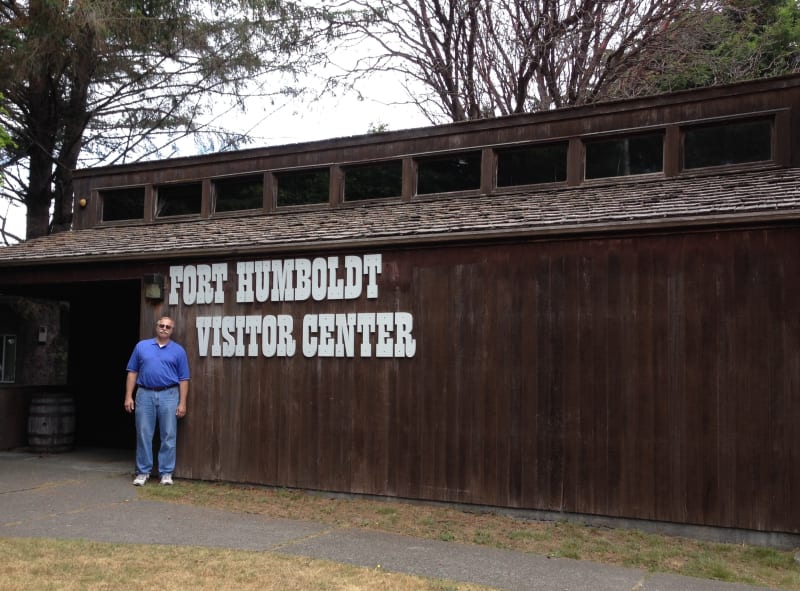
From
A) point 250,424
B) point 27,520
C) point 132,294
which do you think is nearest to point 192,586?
point 27,520

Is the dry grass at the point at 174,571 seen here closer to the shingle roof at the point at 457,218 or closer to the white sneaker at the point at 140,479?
the white sneaker at the point at 140,479

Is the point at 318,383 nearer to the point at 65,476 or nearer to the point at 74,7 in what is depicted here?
the point at 65,476

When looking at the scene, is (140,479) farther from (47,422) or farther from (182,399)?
(47,422)

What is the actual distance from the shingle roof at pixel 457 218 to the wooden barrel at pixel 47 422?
2.25 metres

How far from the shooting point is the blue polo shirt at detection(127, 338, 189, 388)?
33.6 feet

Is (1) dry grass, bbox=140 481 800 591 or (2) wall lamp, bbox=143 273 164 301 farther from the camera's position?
(2) wall lamp, bbox=143 273 164 301

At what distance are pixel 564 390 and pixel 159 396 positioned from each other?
16.3 ft

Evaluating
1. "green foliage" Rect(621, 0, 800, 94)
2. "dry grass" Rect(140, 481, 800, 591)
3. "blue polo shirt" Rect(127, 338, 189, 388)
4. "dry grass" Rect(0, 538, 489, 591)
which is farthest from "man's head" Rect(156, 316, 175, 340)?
"green foliage" Rect(621, 0, 800, 94)

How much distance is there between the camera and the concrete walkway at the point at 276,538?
6191mm

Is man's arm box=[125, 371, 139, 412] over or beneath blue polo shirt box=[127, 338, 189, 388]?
beneath

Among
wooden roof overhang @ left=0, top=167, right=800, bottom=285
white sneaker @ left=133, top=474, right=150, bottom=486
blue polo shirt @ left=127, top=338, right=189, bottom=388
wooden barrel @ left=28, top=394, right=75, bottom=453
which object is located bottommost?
white sneaker @ left=133, top=474, right=150, bottom=486

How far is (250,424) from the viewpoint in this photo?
1010 cm

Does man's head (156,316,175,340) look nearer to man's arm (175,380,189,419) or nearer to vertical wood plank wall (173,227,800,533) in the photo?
man's arm (175,380,189,419)

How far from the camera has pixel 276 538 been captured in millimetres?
7383
